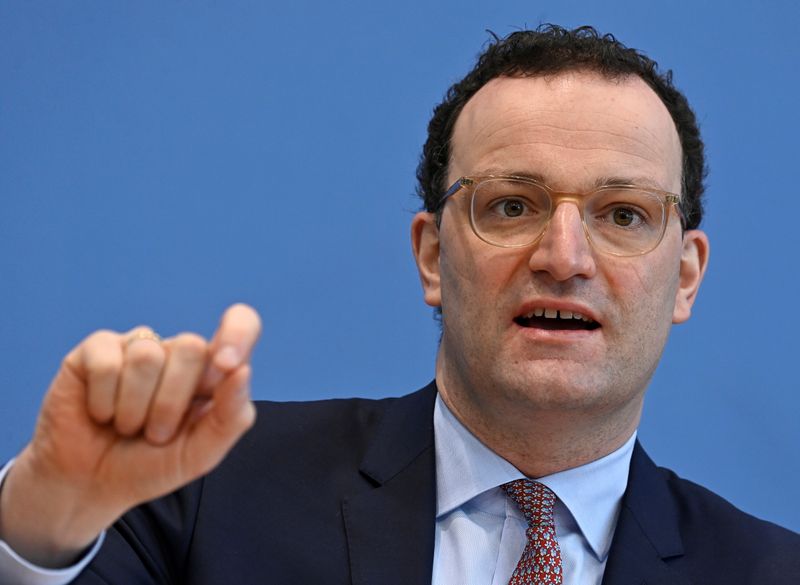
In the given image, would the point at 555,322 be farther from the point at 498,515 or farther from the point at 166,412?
the point at 166,412

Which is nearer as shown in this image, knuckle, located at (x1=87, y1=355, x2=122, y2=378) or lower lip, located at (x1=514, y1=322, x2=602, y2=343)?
knuckle, located at (x1=87, y1=355, x2=122, y2=378)

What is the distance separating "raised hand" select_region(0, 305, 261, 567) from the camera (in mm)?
1119

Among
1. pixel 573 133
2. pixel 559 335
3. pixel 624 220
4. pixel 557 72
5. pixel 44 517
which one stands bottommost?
pixel 44 517

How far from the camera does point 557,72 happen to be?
75.2 inches

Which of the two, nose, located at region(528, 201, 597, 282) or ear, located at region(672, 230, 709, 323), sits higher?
ear, located at region(672, 230, 709, 323)

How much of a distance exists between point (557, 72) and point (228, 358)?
1.04 m

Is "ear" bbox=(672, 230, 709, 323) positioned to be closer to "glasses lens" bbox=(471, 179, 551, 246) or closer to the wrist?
"glasses lens" bbox=(471, 179, 551, 246)

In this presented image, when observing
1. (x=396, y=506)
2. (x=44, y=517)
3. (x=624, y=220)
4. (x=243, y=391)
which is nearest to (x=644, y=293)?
(x=624, y=220)

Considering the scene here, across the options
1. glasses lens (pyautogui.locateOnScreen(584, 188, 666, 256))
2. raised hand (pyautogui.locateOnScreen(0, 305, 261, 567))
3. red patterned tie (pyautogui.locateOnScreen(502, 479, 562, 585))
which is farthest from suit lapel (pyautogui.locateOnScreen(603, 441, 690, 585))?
raised hand (pyautogui.locateOnScreen(0, 305, 261, 567))

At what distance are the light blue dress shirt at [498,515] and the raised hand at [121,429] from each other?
2.25ft

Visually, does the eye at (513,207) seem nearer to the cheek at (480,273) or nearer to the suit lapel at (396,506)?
the cheek at (480,273)

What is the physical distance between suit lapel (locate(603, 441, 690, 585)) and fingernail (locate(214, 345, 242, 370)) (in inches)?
36.3

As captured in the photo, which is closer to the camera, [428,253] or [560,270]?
[560,270]

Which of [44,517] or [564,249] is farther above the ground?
[564,249]
